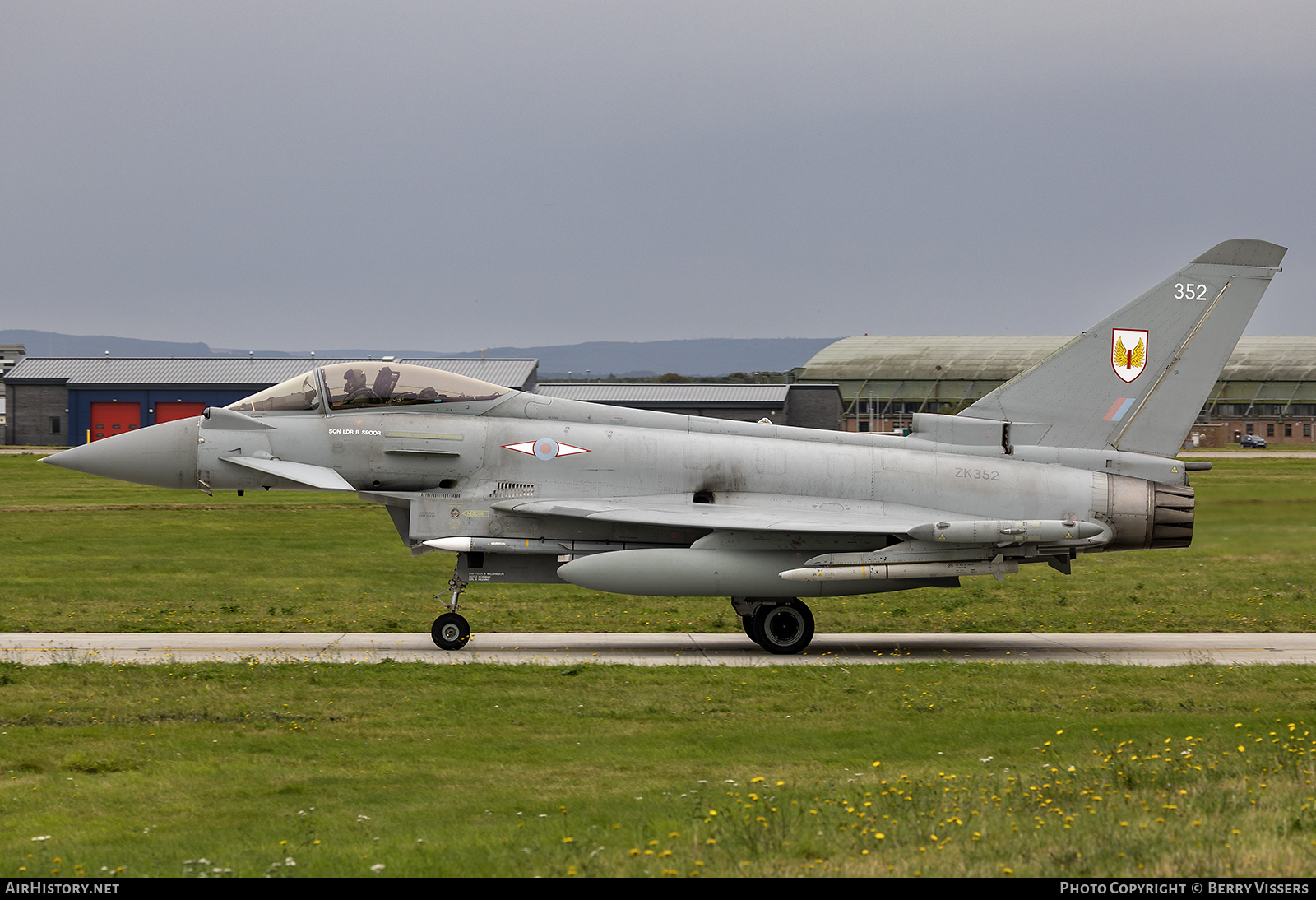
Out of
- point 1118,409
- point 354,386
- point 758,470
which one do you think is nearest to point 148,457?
point 354,386

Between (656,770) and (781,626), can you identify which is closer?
(656,770)

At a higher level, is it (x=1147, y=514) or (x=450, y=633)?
(x=1147, y=514)

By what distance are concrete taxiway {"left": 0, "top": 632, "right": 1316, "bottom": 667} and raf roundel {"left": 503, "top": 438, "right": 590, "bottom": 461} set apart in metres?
2.72

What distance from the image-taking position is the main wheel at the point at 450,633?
639 inches

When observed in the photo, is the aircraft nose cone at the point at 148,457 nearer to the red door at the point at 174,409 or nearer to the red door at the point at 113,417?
the red door at the point at 174,409

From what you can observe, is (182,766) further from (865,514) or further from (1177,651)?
(1177,651)

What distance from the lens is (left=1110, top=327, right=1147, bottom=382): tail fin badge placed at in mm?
16953

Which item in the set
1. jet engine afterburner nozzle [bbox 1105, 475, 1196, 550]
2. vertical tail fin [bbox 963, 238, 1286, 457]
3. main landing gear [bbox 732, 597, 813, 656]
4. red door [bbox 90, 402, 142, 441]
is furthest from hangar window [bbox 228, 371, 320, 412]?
red door [bbox 90, 402, 142, 441]

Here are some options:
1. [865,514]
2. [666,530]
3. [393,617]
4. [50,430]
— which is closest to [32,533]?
[393,617]

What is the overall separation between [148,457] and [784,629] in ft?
30.1

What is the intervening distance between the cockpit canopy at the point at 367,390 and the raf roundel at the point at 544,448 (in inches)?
Answer: 35.3

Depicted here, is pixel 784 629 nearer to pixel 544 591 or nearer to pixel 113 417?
pixel 544 591

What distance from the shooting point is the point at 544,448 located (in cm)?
1662

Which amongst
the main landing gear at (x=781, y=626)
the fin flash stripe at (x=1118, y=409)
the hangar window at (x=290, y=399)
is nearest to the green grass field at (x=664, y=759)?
the main landing gear at (x=781, y=626)
